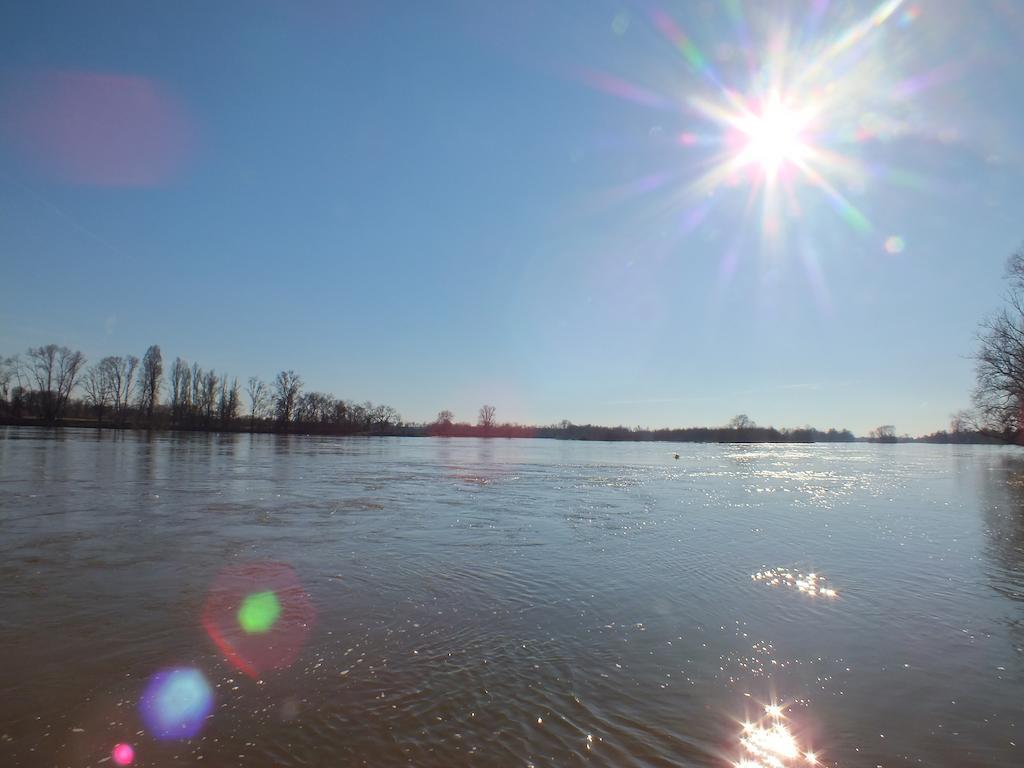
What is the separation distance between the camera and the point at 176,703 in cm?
427

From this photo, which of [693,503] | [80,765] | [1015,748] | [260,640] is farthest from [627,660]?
[693,503]

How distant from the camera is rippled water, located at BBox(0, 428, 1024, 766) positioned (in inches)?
154

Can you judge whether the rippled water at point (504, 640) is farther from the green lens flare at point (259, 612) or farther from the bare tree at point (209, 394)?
the bare tree at point (209, 394)

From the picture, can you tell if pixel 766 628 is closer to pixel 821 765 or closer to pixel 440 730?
pixel 821 765

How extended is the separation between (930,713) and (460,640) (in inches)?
163

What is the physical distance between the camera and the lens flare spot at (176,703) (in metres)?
3.93

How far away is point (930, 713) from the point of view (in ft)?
14.6

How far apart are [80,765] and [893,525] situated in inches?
654

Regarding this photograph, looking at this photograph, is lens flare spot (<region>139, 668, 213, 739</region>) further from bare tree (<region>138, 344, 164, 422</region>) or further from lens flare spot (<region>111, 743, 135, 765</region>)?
bare tree (<region>138, 344, 164, 422</region>)

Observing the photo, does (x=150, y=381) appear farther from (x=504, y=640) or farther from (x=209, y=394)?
(x=504, y=640)

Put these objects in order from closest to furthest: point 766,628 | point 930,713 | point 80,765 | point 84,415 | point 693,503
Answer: point 80,765 < point 930,713 < point 766,628 < point 693,503 < point 84,415

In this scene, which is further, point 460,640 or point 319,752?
point 460,640

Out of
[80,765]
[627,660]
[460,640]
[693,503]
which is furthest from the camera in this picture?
[693,503]

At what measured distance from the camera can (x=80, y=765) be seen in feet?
11.4
